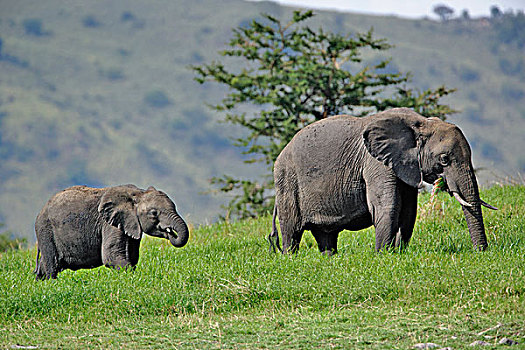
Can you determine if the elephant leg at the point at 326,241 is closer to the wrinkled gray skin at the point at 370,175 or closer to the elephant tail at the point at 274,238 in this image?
the wrinkled gray skin at the point at 370,175

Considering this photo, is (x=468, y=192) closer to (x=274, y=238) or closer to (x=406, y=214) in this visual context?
(x=406, y=214)

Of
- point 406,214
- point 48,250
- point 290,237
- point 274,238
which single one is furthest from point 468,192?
point 48,250

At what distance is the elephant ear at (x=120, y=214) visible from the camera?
12.1 meters

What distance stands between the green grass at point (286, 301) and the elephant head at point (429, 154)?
0.81 meters

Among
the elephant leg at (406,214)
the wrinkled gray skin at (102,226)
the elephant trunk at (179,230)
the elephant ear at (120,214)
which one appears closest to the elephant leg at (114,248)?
the wrinkled gray skin at (102,226)

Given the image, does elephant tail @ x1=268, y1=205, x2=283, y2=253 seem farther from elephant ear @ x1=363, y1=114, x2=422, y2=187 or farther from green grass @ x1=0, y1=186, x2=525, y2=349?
elephant ear @ x1=363, y1=114, x2=422, y2=187

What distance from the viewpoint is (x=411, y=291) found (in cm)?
991

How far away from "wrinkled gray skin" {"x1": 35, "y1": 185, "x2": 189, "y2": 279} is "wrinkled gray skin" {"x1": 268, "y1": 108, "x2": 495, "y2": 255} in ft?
6.82

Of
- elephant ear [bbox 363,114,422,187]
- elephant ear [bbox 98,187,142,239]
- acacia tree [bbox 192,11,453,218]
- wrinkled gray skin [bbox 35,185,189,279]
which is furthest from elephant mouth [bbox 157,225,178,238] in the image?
acacia tree [bbox 192,11,453,218]

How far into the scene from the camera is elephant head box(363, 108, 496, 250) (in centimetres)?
1138

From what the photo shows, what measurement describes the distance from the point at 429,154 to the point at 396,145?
0.50 meters

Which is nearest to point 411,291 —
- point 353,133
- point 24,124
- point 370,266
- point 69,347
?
point 370,266

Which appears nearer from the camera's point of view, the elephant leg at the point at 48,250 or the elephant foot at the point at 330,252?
the elephant leg at the point at 48,250

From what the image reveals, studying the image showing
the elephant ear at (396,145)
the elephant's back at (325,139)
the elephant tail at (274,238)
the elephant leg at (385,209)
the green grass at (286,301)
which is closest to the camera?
the green grass at (286,301)
